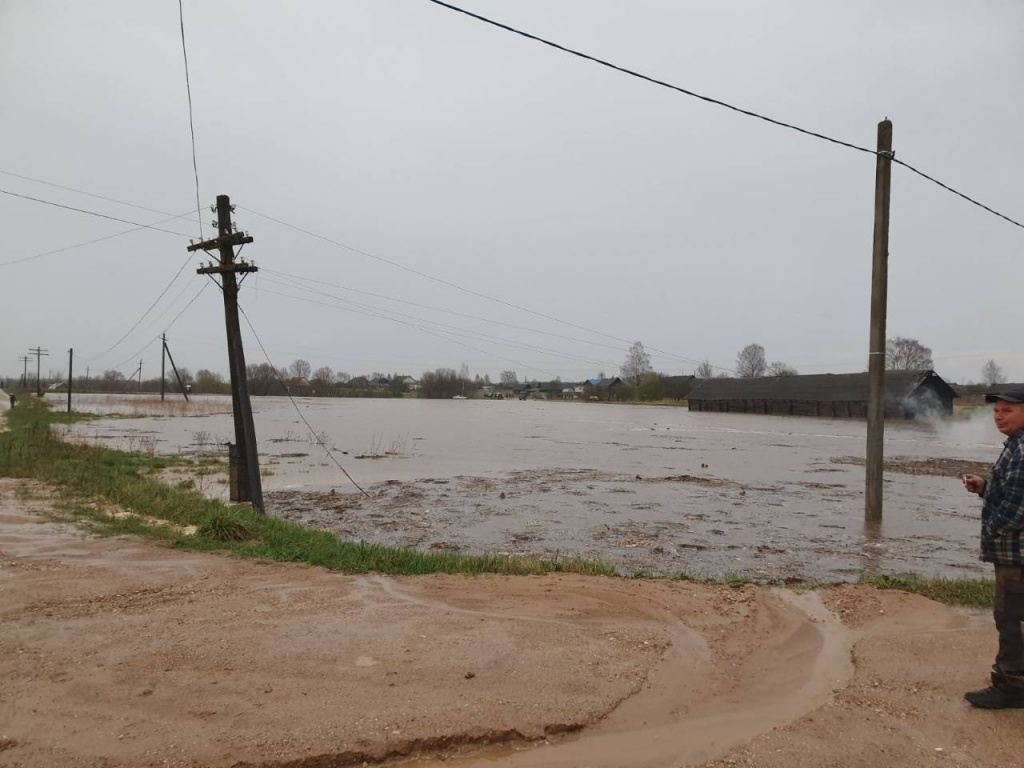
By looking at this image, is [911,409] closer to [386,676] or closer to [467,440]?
[467,440]

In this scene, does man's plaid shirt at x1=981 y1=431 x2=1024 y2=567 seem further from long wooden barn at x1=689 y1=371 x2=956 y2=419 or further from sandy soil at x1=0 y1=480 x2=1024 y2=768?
long wooden barn at x1=689 y1=371 x2=956 y2=419

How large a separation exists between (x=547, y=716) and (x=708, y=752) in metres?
0.91

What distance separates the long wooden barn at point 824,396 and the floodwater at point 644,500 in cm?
2781

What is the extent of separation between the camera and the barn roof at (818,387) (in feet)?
192

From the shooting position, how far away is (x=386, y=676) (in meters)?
4.13

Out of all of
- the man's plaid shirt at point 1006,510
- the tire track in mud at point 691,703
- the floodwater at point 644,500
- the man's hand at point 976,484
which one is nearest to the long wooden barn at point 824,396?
the floodwater at point 644,500

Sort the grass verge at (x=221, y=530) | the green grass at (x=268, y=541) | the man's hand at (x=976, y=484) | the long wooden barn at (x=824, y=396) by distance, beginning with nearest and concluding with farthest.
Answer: the man's hand at (x=976, y=484) < the green grass at (x=268, y=541) < the grass verge at (x=221, y=530) < the long wooden barn at (x=824, y=396)

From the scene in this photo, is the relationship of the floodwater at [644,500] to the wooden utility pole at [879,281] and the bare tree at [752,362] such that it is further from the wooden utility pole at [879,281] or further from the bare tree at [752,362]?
the bare tree at [752,362]

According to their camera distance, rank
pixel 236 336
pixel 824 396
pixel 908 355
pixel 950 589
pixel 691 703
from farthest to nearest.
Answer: pixel 908 355 < pixel 824 396 < pixel 236 336 < pixel 950 589 < pixel 691 703

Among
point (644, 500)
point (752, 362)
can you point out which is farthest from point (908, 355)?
point (644, 500)

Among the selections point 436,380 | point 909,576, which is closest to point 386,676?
point 909,576

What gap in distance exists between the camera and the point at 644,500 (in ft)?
50.9

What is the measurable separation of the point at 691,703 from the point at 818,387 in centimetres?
7379

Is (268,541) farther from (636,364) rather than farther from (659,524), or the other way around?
(636,364)
